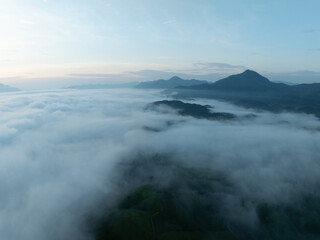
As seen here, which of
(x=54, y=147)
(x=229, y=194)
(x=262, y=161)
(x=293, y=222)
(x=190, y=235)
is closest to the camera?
(x=190, y=235)

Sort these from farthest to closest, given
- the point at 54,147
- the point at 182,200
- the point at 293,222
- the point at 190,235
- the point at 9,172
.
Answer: the point at 54,147
the point at 9,172
the point at 182,200
the point at 293,222
the point at 190,235

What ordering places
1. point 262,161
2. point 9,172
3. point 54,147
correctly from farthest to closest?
1. point 54,147
2. point 262,161
3. point 9,172

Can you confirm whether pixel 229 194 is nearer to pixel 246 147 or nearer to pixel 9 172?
pixel 246 147

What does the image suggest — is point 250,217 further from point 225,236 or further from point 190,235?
point 190,235

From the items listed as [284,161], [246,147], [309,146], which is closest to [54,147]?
[246,147]

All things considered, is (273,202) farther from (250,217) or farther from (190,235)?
(190,235)

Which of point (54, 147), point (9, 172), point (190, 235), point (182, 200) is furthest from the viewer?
point (54, 147)

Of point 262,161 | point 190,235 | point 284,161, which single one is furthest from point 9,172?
point 284,161

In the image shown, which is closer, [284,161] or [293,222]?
[293,222]

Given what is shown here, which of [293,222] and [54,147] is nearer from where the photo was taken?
[293,222]
